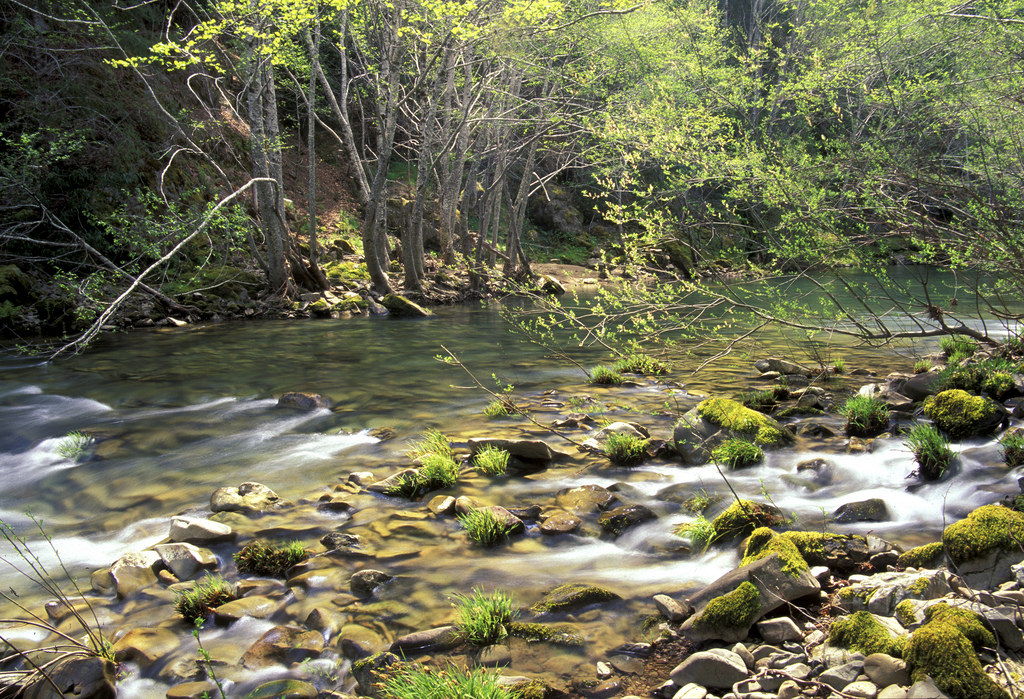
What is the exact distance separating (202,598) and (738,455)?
468 centimetres

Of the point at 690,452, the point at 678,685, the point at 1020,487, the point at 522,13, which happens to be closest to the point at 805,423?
the point at 690,452

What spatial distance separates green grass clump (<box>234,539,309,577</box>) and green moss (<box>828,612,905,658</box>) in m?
3.50

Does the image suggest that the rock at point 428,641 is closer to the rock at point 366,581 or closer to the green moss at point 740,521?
the rock at point 366,581

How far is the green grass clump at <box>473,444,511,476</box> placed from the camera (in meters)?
6.23

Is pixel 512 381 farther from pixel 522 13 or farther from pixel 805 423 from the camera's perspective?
pixel 522 13

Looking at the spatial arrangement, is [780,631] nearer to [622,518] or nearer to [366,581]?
[622,518]

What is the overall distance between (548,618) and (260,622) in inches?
71.7

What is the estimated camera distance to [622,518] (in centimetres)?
511

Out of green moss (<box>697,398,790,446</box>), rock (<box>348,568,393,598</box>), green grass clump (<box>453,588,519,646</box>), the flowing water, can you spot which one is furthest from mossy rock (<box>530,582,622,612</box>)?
green moss (<box>697,398,790,446</box>)

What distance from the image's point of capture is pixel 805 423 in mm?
7121

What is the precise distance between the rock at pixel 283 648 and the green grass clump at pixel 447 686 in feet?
2.10

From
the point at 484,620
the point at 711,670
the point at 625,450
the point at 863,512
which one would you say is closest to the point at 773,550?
the point at 711,670

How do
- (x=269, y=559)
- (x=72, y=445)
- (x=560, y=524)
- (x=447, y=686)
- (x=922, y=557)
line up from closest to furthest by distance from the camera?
(x=447, y=686) → (x=922, y=557) → (x=269, y=559) → (x=560, y=524) → (x=72, y=445)

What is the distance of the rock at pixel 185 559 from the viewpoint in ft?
15.1
